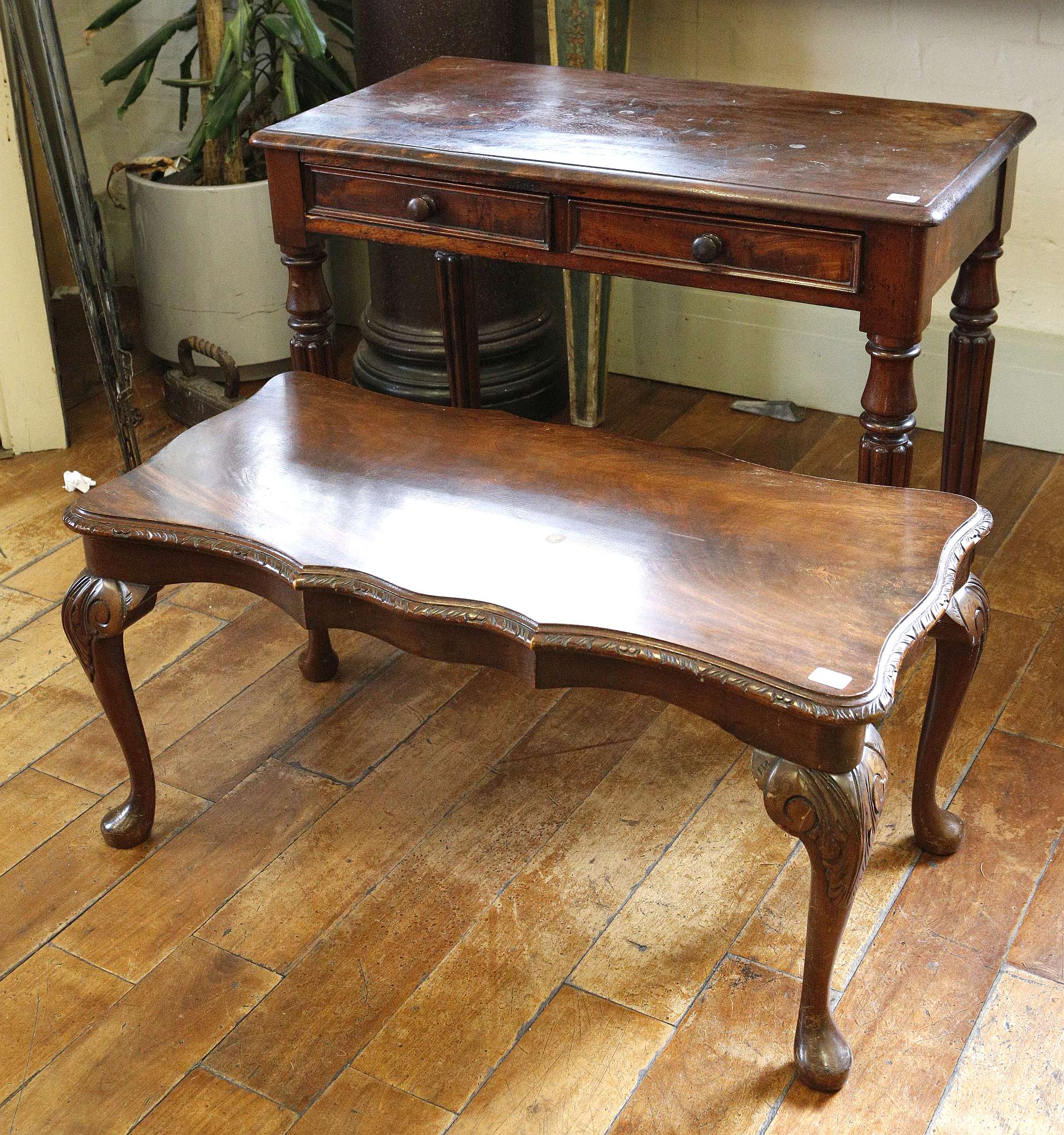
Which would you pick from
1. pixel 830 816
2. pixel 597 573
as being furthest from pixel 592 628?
pixel 830 816

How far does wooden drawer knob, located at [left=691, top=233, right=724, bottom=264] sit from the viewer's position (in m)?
2.01

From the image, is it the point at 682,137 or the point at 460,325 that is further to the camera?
the point at 460,325

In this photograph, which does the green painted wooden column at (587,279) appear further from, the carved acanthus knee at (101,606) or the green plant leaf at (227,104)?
the carved acanthus knee at (101,606)

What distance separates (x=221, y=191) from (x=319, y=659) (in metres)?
1.34

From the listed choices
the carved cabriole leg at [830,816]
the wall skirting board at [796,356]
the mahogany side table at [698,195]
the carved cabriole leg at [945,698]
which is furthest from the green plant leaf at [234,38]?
the carved cabriole leg at [830,816]

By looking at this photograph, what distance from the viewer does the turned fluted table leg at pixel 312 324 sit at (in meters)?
2.36

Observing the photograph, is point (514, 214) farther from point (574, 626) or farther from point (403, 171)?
point (574, 626)

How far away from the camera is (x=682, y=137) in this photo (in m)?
2.20

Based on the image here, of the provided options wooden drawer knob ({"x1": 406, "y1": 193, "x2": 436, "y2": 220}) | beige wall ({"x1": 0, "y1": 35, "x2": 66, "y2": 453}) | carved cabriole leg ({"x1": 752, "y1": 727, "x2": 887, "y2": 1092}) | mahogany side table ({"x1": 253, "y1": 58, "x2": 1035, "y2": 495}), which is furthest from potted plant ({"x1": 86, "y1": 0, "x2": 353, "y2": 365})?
carved cabriole leg ({"x1": 752, "y1": 727, "x2": 887, "y2": 1092})

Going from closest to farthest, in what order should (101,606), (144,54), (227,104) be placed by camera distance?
(101,606)
(227,104)
(144,54)

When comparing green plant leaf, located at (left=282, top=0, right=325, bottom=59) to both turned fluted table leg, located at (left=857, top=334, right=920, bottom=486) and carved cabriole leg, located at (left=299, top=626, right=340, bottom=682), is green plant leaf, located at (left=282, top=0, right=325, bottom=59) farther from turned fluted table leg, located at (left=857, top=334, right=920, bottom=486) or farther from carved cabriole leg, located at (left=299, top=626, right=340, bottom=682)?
turned fluted table leg, located at (left=857, top=334, right=920, bottom=486)

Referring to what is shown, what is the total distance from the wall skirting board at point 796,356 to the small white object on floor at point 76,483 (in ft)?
4.31

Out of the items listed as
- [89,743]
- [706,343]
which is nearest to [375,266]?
[706,343]

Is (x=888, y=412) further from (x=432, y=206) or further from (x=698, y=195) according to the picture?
(x=432, y=206)
